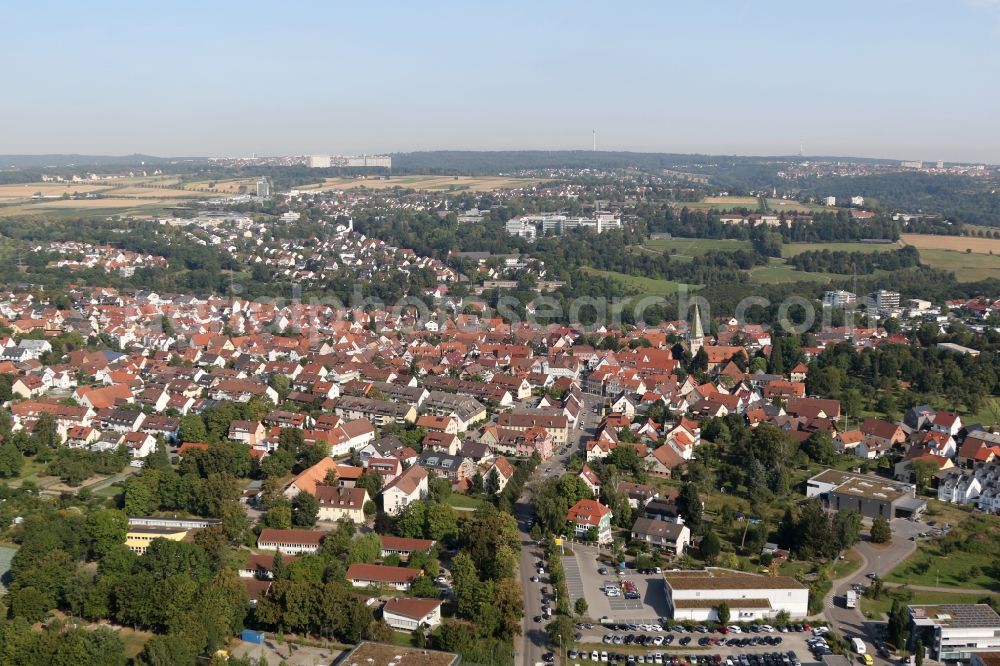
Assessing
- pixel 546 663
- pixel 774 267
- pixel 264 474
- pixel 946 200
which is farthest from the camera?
pixel 946 200

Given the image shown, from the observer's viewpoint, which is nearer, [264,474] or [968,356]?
[264,474]

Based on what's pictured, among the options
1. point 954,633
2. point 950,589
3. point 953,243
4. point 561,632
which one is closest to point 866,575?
point 950,589

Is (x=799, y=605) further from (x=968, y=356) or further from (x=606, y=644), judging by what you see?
(x=968, y=356)

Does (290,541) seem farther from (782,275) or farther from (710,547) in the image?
(782,275)

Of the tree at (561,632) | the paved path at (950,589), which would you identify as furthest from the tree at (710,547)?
A: the tree at (561,632)

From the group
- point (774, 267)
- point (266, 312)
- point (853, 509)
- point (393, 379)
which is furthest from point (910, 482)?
point (774, 267)

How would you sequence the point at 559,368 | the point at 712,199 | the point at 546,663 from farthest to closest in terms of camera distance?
the point at 712,199, the point at 559,368, the point at 546,663
